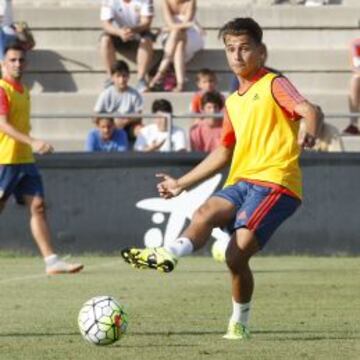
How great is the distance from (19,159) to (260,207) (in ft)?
17.4

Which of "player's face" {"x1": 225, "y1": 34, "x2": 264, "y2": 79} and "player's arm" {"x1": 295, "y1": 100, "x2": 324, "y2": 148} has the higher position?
"player's face" {"x1": 225, "y1": 34, "x2": 264, "y2": 79}

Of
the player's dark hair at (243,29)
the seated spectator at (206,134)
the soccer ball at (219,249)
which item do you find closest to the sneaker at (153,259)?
the player's dark hair at (243,29)

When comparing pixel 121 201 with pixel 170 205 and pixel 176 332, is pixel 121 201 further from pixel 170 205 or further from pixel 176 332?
pixel 176 332

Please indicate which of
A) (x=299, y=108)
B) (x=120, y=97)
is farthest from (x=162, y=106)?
(x=299, y=108)

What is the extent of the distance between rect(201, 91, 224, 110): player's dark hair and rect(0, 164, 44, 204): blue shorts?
392cm

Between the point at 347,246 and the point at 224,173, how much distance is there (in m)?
1.61

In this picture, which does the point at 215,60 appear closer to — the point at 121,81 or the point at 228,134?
the point at 121,81

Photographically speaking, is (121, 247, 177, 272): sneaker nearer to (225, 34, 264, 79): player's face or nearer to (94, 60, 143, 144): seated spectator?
(225, 34, 264, 79): player's face

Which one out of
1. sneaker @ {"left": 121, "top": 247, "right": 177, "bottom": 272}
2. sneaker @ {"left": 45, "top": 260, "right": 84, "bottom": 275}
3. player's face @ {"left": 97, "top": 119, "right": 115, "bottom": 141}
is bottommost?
sneaker @ {"left": 45, "top": 260, "right": 84, "bottom": 275}

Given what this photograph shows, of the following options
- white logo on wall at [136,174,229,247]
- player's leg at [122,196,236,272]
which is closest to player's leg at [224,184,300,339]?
player's leg at [122,196,236,272]

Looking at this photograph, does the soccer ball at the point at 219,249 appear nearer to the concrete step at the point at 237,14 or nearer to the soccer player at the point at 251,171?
the concrete step at the point at 237,14

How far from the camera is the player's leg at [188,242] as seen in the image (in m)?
8.04

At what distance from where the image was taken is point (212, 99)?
1706 centimetres

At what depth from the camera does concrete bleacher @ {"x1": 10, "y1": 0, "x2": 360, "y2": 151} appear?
19984 millimetres
